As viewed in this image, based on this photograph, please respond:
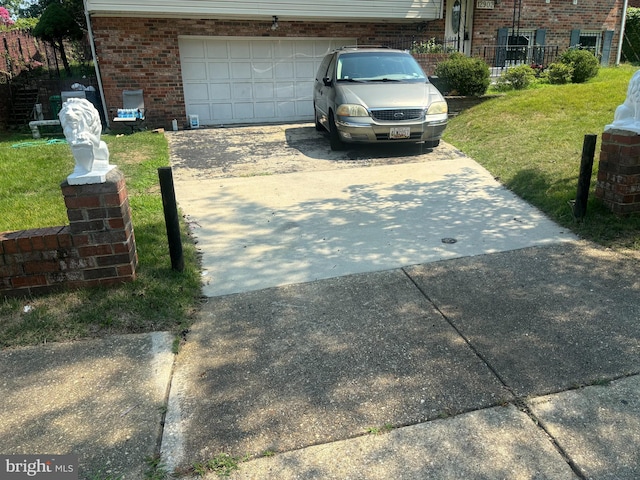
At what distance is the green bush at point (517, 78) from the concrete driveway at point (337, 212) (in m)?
4.63

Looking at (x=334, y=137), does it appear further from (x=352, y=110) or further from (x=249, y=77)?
(x=249, y=77)

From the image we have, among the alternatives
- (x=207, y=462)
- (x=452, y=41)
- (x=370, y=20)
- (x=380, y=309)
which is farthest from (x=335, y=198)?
(x=452, y=41)

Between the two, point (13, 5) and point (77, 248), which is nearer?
point (77, 248)

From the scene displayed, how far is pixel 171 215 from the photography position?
163 inches

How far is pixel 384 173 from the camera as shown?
7.82 meters

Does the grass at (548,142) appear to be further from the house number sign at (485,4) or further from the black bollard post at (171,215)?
the house number sign at (485,4)

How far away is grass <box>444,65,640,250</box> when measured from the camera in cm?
511

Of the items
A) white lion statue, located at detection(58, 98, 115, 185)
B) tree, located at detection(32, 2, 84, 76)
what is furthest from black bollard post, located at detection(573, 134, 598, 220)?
tree, located at detection(32, 2, 84, 76)

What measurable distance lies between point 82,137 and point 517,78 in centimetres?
1131

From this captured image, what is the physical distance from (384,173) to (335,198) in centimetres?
150

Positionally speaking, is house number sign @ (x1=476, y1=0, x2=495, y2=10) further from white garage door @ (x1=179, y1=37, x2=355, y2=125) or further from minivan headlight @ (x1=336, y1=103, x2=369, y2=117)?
minivan headlight @ (x1=336, y1=103, x2=369, y2=117)

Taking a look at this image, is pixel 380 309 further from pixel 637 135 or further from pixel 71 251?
pixel 637 135

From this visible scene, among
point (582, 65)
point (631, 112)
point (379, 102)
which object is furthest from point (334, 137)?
point (582, 65)

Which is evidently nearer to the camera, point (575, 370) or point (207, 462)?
point (207, 462)
